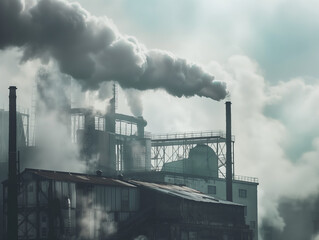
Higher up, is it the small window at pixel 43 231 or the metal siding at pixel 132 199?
the metal siding at pixel 132 199

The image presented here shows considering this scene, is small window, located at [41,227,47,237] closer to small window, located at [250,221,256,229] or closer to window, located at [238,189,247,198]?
window, located at [238,189,247,198]

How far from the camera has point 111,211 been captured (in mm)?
52719

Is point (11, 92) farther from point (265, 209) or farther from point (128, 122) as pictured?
point (265, 209)

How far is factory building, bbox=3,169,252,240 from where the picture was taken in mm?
47969

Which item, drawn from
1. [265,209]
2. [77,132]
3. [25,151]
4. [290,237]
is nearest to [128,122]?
[77,132]

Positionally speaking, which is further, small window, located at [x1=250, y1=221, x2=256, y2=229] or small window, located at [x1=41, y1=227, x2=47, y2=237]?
small window, located at [x1=250, y1=221, x2=256, y2=229]

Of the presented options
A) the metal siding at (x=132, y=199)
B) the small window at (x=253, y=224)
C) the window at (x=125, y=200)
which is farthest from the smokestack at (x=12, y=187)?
the small window at (x=253, y=224)

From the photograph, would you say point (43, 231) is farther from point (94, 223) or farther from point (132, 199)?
point (132, 199)

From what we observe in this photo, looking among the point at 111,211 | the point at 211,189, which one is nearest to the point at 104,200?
the point at 111,211

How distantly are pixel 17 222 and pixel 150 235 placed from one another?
→ 11.9 metres

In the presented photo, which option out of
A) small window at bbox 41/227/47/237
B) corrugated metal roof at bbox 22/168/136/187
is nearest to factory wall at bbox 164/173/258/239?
corrugated metal roof at bbox 22/168/136/187

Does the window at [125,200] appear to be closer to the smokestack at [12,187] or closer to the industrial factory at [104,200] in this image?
the industrial factory at [104,200]

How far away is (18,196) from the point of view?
161ft

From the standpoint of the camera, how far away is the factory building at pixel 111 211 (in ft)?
157
